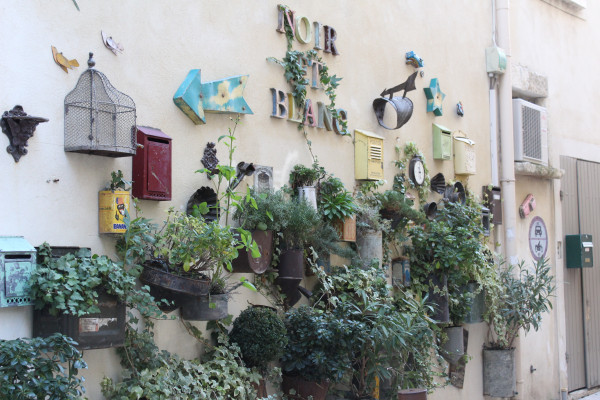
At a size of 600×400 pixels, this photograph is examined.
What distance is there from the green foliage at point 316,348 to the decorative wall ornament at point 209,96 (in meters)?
1.77

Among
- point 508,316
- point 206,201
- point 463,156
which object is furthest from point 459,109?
point 206,201

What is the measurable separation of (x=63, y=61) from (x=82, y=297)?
5.02 ft

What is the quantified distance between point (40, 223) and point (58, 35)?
1201 millimetres

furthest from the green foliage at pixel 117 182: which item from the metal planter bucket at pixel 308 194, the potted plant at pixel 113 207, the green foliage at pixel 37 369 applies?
the metal planter bucket at pixel 308 194

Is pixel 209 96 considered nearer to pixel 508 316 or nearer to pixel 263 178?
pixel 263 178

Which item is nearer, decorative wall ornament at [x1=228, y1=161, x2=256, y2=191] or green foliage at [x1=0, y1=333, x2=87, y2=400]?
green foliage at [x1=0, y1=333, x2=87, y2=400]

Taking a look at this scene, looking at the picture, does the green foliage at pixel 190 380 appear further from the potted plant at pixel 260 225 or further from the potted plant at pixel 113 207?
the potted plant at pixel 113 207

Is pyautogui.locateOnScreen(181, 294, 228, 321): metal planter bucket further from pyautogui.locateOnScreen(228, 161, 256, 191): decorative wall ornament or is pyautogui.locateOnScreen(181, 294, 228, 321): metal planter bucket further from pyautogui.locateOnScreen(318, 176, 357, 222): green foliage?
pyautogui.locateOnScreen(318, 176, 357, 222): green foliage

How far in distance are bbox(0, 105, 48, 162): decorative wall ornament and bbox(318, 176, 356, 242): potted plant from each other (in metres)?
2.79

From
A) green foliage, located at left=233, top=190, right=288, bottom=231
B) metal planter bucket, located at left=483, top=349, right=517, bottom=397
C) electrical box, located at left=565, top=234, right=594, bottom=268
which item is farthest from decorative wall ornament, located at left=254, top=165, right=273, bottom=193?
electrical box, located at left=565, top=234, right=594, bottom=268

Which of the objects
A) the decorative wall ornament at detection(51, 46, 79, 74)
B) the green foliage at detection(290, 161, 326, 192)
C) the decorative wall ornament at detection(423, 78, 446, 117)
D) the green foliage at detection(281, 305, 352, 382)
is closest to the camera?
the decorative wall ornament at detection(51, 46, 79, 74)

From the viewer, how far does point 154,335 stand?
519 cm

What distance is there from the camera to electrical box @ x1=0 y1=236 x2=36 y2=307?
4219mm

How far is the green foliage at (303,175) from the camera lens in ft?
21.2
